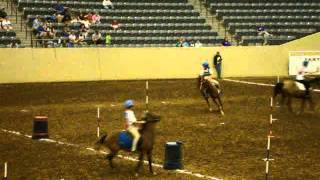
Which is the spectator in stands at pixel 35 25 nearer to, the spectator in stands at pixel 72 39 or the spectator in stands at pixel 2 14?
the spectator in stands at pixel 2 14

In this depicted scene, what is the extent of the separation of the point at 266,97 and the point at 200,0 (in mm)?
19308

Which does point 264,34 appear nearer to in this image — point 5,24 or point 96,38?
point 96,38

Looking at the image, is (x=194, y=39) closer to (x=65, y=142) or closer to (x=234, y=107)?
(x=234, y=107)

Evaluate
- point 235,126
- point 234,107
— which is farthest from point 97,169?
point 234,107

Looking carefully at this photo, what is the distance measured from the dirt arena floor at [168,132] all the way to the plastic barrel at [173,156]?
10.7 inches

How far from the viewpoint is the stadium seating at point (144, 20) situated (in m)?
40.6

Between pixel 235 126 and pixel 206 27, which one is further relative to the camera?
pixel 206 27

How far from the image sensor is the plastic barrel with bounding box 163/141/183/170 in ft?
45.9

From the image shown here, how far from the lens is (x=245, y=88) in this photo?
34.9m

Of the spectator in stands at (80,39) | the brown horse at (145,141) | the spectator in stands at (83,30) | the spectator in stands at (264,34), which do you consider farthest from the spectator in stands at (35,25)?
the brown horse at (145,141)

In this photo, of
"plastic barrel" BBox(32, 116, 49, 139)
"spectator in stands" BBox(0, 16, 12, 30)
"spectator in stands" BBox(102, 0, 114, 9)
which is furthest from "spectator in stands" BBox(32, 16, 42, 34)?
"plastic barrel" BBox(32, 116, 49, 139)

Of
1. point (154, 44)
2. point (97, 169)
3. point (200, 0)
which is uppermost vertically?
point (200, 0)

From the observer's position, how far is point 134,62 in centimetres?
4006

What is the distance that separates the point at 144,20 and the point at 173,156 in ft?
99.8
